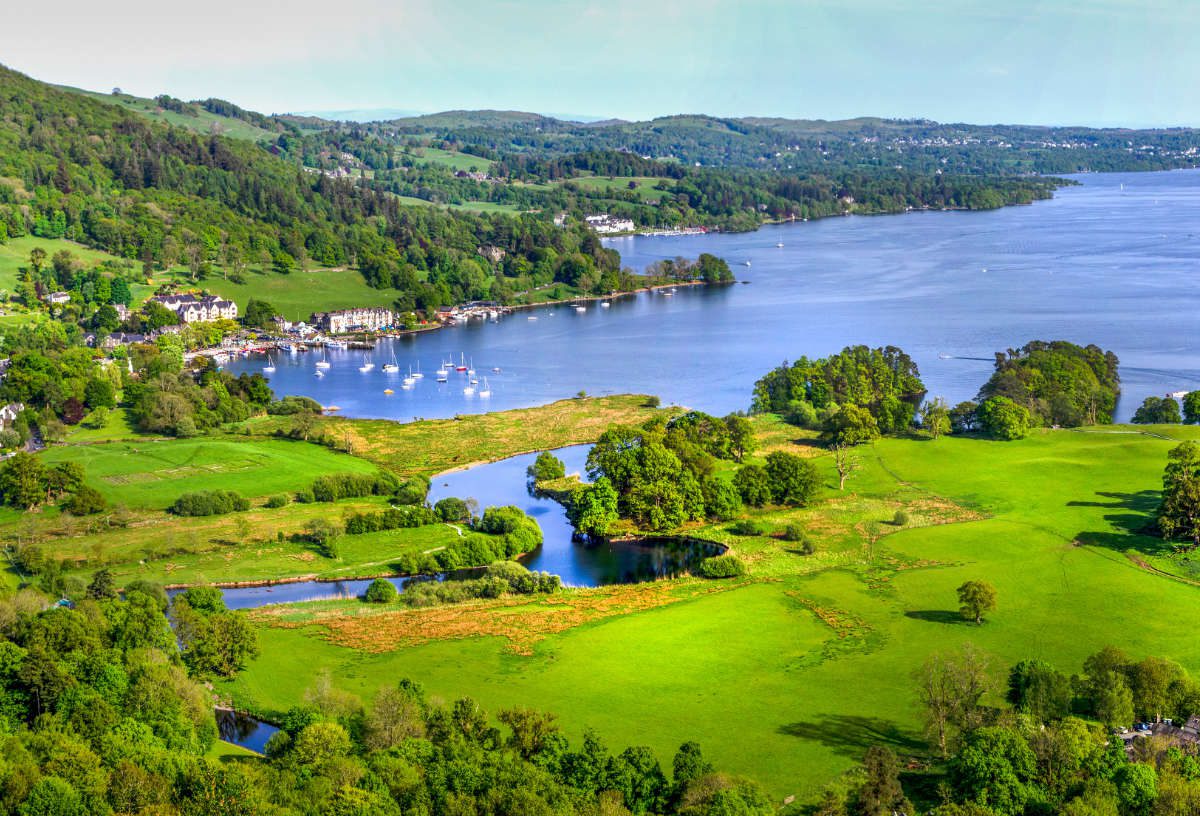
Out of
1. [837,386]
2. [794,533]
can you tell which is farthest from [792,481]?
[837,386]

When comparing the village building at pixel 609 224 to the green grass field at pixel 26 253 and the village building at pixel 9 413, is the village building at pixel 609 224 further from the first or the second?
the village building at pixel 9 413

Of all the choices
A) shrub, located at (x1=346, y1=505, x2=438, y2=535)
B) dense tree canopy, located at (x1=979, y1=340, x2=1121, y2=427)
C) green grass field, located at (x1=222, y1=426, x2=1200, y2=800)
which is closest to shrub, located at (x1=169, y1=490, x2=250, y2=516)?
shrub, located at (x1=346, y1=505, x2=438, y2=535)

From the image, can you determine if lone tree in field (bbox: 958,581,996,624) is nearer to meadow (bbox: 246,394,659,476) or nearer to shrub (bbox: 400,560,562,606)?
shrub (bbox: 400,560,562,606)

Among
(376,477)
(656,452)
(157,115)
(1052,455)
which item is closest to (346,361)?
(376,477)

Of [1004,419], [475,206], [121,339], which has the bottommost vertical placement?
[1004,419]

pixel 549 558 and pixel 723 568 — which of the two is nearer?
pixel 723 568

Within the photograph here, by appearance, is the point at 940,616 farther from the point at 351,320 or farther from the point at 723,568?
the point at 351,320

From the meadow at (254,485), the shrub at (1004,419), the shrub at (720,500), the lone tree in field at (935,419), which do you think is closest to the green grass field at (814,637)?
the shrub at (720,500)

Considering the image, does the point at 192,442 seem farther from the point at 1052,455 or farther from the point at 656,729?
the point at 1052,455
